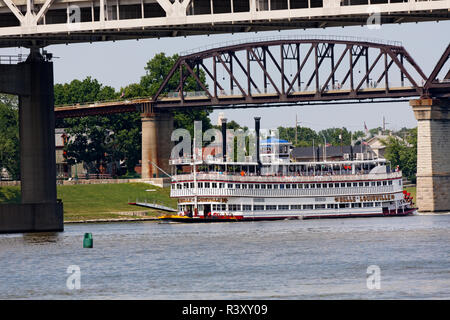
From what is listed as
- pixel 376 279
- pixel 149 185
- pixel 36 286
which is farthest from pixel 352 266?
pixel 149 185

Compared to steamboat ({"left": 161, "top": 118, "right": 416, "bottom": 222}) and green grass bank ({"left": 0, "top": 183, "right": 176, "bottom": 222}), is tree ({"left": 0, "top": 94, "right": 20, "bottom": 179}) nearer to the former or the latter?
green grass bank ({"left": 0, "top": 183, "right": 176, "bottom": 222})

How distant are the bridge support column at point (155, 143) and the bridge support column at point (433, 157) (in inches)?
1450

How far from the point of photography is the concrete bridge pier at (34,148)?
3110 inches

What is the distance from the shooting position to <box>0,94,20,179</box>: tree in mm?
128625

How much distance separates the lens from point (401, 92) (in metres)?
149

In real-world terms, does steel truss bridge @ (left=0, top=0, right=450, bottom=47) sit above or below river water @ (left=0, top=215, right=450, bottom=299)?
above

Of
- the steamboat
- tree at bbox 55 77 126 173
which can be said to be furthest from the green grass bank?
tree at bbox 55 77 126 173

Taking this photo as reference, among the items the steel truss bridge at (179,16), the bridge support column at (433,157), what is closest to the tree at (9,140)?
the steel truss bridge at (179,16)

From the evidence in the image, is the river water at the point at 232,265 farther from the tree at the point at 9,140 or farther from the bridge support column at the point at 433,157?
the bridge support column at the point at 433,157

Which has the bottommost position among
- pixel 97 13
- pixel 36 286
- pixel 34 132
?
pixel 36 286

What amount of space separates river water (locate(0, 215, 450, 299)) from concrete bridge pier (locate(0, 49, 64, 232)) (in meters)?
1.37

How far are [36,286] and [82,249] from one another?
67.1 feet
